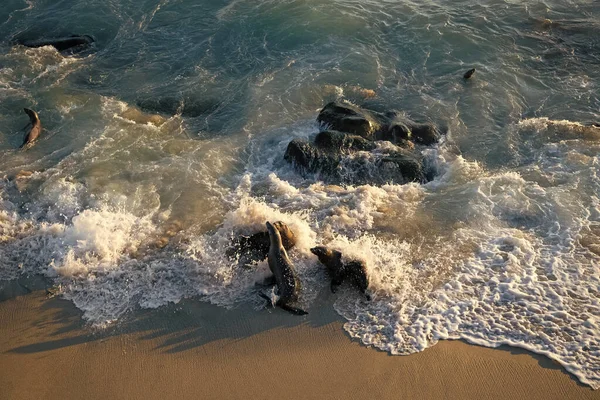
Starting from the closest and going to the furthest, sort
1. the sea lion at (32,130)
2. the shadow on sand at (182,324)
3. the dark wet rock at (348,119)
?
the shadow on sand at (182,324) < the dark wet rock at (348,119) < the sea lion at (32,130)

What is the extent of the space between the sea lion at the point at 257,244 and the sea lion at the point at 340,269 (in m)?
0.59

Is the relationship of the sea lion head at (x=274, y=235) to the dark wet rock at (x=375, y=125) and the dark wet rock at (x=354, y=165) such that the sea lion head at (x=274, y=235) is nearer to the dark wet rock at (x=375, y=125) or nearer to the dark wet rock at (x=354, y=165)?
the dark wet rock at (x=354, y=165)

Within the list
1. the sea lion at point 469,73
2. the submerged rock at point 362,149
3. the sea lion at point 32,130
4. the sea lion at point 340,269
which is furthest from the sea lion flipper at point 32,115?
the sea lion at point 469,73

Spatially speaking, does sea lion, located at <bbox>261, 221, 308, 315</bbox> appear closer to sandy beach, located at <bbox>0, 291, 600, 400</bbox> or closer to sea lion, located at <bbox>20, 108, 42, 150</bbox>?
sandy beach, located at <bbox>0, 291, 600, 400</bbox>

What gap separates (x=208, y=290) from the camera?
7961 mm

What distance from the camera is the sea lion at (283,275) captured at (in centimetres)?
766

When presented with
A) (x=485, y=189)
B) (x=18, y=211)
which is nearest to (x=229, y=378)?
(x=18, y=211)

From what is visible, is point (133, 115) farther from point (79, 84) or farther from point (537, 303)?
point (537, 303)

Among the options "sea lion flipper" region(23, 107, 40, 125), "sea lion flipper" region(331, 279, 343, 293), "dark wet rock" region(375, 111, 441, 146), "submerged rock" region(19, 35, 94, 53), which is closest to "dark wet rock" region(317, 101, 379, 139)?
"dark wet rock" region(375, 111, 441, 146)

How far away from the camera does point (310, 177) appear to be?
10500mm

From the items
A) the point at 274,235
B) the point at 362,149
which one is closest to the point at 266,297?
the point at 274,235

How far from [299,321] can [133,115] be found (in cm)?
757

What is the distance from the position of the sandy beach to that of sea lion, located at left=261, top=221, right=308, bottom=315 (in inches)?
9.9

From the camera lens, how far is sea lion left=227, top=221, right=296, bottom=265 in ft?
28.0
